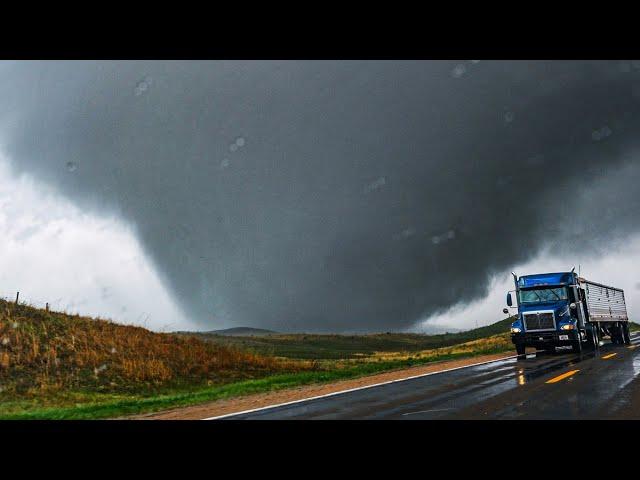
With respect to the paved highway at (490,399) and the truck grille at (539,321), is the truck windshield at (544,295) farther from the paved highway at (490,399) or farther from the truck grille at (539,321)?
the paved highway at (490,399)

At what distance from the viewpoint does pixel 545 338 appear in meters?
24.9

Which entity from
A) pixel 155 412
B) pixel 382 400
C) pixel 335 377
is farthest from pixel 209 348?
pixel 382 400

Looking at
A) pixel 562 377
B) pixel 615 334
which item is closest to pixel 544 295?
pixel 562 377

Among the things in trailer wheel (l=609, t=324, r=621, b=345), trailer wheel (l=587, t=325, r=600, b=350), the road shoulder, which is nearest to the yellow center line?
the road shoulder

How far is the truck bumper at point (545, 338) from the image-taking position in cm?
2466

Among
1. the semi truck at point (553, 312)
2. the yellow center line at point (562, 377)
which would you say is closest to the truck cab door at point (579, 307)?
the semi truck at point (553, 312)

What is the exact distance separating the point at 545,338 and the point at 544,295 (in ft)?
7.34

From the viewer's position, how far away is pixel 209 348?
27.9m

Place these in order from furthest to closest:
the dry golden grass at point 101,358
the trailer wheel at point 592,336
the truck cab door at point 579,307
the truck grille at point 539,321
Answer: the trailer wheel at point 592,336, the truck cab door at point 579,307, the truck grille at point 539,321, the dry golden grass at point 101,358

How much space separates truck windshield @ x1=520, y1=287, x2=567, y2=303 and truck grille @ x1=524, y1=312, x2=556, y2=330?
0.82m

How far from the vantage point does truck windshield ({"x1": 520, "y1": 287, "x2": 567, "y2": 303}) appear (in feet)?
83.8

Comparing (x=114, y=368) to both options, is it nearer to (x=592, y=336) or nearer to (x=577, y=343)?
(x=577, y=343)
